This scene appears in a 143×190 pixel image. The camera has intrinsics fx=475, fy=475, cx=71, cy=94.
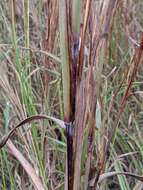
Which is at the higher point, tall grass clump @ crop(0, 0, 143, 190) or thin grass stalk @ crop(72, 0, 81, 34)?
thin grass stalk @ crop(72, 0, 81, 34)

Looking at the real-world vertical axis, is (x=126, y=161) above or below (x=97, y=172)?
below

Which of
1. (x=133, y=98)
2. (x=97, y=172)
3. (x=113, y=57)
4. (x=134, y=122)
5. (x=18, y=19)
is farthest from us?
(x=18, y=19)

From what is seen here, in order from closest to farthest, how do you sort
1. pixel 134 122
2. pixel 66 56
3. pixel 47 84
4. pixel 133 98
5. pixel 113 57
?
1. pixel 66 56
2. pixel 47 84
3. pixel 134 122
4. pixel 133 98
5. pixel 113 57

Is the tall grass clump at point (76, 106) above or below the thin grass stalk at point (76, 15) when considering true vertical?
below

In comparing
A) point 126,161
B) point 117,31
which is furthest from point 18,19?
point 126,161

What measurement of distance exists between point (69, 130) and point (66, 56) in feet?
0.34

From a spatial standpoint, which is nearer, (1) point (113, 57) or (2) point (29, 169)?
(2) point (29, 169)

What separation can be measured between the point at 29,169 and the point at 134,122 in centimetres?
54

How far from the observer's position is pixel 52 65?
109cm

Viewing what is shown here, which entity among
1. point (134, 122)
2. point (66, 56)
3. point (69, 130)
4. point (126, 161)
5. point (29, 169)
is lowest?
point (126, 161)

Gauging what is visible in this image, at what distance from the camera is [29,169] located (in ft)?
2.41

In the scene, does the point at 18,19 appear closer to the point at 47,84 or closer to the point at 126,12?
the point at 126,12

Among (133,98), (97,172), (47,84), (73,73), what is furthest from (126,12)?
(73,73)

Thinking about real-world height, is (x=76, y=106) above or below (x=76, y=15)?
below
